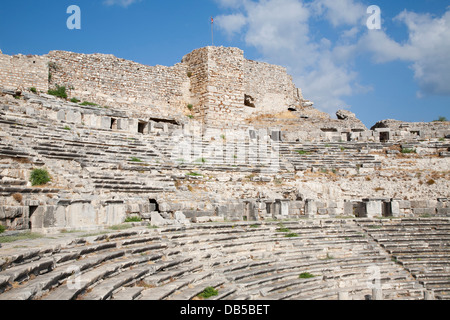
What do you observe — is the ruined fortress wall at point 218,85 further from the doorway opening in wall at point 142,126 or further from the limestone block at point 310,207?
the limestone block at point 310,207

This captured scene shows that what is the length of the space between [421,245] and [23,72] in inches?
656

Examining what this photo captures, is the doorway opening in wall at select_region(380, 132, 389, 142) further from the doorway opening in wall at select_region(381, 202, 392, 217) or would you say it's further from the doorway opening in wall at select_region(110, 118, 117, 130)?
the doorway opening in wall at select_region(110, 118, 117, 130)

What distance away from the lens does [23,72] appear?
17969 millimetres

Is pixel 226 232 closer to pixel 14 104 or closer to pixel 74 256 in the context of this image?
pixel 74 256

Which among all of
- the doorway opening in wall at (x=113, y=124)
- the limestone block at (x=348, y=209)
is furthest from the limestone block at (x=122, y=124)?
the limestone block at (x=348, y=209)

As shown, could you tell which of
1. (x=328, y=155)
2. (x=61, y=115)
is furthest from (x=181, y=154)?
(x=328, y=155)

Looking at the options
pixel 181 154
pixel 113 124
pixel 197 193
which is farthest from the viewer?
pixel 113 124

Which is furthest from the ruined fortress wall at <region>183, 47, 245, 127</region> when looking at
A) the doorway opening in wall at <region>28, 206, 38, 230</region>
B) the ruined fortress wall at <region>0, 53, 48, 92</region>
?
the doorway opening in wall at <region>28, 206, 38, 230</region>

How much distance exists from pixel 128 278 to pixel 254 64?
25.4 meters

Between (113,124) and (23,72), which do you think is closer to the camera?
(113,124)

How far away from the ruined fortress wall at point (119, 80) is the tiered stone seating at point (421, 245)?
13.5 meters

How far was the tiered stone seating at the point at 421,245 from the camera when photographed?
10.2 m

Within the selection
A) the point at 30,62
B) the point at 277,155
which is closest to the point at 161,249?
the point at 277,155

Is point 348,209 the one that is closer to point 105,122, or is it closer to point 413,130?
point 105,122
